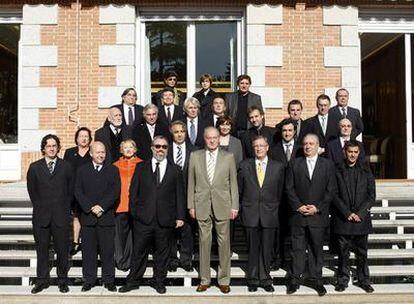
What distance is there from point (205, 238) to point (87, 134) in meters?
1.90

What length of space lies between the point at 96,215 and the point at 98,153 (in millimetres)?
705

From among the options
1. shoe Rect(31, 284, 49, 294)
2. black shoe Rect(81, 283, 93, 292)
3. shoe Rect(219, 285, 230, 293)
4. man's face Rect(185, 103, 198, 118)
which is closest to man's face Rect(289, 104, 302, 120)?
man's face Rect(185, 103, 198, 118)

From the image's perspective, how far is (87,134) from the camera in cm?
605

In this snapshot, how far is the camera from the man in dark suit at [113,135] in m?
6.44

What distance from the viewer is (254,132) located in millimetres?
6391

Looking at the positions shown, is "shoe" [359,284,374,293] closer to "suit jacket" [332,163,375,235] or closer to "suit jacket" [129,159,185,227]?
"suit jacket" [332,163,375,235]

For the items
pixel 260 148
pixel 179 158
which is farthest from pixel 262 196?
pixel 179 158

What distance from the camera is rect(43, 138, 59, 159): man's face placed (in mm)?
5738

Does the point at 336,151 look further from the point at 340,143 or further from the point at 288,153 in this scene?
the point at 288,153

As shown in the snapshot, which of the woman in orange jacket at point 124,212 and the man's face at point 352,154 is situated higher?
the man's face at point 352,154

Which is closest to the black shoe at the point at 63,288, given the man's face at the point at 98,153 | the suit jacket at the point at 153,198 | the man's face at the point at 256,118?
the suit jacket at the point at 153,198

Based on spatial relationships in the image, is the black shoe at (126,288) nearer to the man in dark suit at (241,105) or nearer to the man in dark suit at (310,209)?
the man in dark suit at (310,209)

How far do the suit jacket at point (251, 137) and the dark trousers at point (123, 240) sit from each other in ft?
5.63

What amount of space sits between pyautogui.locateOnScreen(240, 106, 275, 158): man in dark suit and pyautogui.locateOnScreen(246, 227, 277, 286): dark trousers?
105 cm
